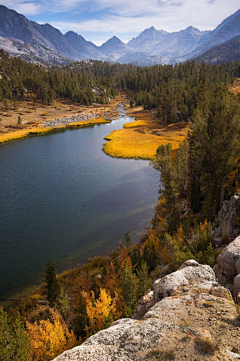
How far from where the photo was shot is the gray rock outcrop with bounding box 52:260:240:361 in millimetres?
9734

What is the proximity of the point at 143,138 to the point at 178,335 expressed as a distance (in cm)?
9065

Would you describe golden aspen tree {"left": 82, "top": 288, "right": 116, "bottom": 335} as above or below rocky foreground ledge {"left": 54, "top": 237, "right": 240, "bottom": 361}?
below

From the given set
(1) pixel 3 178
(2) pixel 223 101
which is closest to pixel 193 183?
(2) pixel 223 101

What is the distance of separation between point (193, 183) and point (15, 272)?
31.8 metres

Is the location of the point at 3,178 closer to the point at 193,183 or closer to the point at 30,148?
the point at 30,148

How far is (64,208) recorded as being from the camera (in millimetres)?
44656

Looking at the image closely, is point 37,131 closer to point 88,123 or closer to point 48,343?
point 88,123

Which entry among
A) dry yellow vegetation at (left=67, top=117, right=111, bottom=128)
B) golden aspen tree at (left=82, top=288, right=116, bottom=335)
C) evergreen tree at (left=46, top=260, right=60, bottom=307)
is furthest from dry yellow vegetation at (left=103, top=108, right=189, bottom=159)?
golden aspen tree at (left=82, top=288, right=116, bottom=335)

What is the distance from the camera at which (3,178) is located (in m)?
59.8

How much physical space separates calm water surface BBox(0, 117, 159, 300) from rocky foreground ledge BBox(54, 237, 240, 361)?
20.7m

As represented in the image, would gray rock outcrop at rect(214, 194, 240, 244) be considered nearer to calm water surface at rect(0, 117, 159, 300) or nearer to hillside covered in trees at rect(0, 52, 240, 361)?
hillside covered in trees at rect(0, 52, 240, 361)

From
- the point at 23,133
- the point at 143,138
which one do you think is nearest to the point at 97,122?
the point at 23,133

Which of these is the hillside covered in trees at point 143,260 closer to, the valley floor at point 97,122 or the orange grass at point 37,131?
the valley floor at point 97,122

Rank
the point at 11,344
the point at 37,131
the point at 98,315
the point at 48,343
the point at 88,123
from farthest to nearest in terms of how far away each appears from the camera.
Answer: the point at 88,123, the point at 37,131, the point at 98,315, the point at 48,343, the point at 11,344
